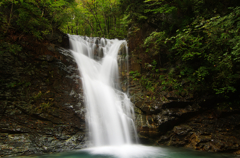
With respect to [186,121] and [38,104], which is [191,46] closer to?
[186,121]

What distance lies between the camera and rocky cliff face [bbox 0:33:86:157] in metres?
5.23

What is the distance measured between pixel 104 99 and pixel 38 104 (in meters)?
3.31

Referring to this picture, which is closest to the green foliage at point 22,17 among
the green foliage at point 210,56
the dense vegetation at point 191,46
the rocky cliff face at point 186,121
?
the dense vegetation at point 191,46

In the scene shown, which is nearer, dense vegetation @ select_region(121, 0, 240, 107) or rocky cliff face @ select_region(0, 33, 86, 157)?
rocky cliff face @ select_region(0, 33, 86, 157)

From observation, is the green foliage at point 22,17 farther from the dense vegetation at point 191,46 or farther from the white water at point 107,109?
the dense vegetation at point 191,46

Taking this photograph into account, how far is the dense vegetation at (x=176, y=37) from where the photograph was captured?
585cm

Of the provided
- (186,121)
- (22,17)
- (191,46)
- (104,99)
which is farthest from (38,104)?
(191,46)

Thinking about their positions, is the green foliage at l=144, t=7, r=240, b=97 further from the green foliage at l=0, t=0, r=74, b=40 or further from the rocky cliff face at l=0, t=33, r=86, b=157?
the green foliage at l=0, t=0, r=74, b=40

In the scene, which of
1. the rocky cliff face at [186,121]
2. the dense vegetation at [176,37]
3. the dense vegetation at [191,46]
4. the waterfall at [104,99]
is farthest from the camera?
the waterfall at [104,99]

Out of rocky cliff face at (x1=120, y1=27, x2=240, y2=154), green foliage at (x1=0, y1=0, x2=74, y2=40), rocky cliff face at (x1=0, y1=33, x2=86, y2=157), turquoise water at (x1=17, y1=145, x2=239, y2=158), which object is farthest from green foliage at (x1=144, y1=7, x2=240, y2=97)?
green foliage at (x1=0, y1=0, x2=74, y2=40)

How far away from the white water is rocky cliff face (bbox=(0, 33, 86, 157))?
0.60 metres

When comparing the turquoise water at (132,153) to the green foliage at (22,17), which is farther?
the green foliage at (22,17)

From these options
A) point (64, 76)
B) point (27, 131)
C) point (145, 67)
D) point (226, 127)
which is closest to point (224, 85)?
point (226, 127)

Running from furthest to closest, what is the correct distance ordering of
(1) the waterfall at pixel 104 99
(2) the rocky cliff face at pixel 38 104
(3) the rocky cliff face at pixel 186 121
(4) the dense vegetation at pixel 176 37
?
(1) the waterfall at pixel 104 99 < (3) the rocky cliff face at pixel 186 121 < (4) the dense vegetation at pixel 176 37 < (2) the rocky cliff face at pixel 38 104
